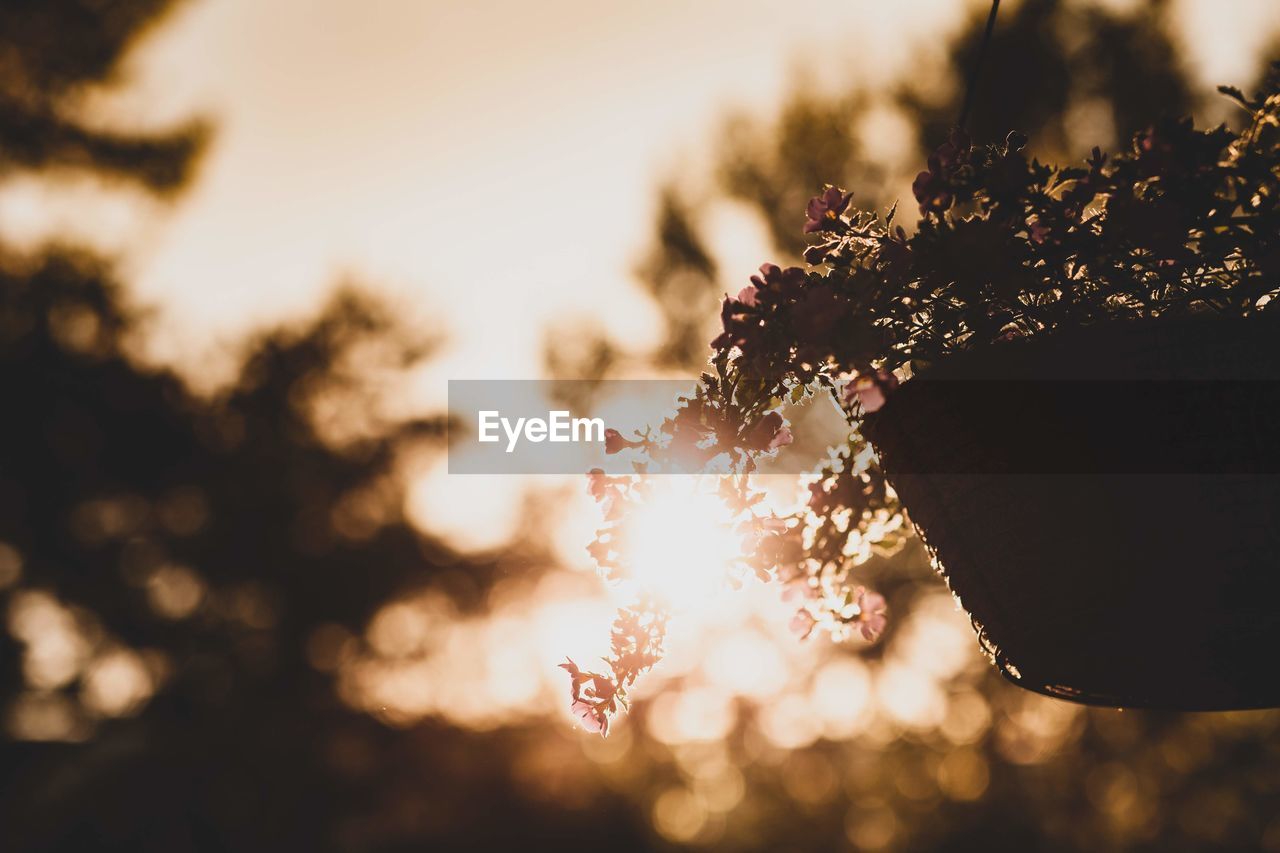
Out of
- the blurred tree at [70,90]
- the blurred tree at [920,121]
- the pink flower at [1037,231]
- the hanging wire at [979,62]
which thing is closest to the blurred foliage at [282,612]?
the blurred tree at [70,90]

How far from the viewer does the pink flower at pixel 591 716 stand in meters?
1.73

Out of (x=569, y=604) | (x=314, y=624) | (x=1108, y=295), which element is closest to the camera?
(x=1108, y=295)

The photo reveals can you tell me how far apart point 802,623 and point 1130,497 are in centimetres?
62

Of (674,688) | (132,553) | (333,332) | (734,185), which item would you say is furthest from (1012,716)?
(132,553)

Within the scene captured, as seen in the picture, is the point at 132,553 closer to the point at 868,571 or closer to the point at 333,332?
the point at 333,332

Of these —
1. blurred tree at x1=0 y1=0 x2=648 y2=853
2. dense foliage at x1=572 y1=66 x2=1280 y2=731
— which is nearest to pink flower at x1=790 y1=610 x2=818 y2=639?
dense foliage at x1=572 y1=66 x2=1280 y2=731

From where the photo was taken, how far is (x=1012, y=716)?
1789 centimetres

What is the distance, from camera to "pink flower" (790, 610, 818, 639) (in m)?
1.67

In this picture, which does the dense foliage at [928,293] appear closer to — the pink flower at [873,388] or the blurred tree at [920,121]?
the pink flower at [873,388]

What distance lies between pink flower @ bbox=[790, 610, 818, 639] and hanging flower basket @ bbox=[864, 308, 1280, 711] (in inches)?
13.8

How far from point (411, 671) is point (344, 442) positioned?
197 inches

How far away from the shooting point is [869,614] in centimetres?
170

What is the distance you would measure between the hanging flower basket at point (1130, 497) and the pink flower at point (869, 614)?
29cm
